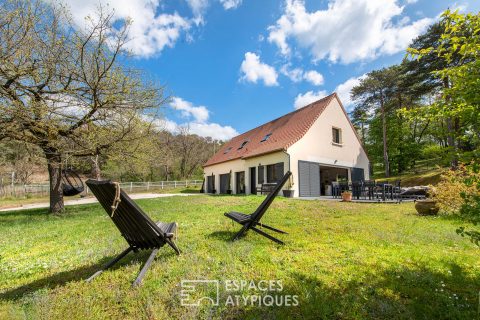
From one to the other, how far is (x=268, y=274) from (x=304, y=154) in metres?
12.8

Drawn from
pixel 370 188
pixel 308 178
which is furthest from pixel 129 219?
pixel 308 178

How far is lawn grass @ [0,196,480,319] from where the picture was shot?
7.28 ft

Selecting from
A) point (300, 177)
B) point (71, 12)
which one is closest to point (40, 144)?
Result: point (71, 12)

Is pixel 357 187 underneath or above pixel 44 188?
above

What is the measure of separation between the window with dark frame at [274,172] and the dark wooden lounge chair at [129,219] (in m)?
11.7

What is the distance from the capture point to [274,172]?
1545cm

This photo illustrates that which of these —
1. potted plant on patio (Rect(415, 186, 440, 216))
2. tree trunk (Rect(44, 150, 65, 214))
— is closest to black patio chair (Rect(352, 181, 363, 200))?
potted plant on patio (Rect(415, 186, 440, 216))

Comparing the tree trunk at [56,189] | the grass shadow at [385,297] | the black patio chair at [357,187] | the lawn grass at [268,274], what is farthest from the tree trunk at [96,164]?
the black patio chair at [357,187]

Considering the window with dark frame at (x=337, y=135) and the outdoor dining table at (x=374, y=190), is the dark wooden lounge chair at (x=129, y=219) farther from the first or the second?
the window with dark frame at (x=337, y=135)

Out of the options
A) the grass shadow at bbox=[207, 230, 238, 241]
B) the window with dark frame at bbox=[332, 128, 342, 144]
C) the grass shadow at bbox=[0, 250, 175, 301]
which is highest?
the window with dark frame at bbox=[332, 128, 342, 144]

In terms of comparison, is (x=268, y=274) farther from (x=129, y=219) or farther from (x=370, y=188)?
(x=370, y=188)

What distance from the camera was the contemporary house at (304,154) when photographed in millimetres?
14705

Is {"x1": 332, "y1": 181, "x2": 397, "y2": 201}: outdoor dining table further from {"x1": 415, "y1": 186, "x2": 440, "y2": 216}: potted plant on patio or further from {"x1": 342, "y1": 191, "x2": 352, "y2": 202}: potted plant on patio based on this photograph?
{"x1": 415, "y1": 186, "x2": 440, "y2": 216}: potted plant on patio

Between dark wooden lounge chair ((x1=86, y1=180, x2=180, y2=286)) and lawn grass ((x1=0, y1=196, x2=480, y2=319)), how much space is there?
0.96 ft
